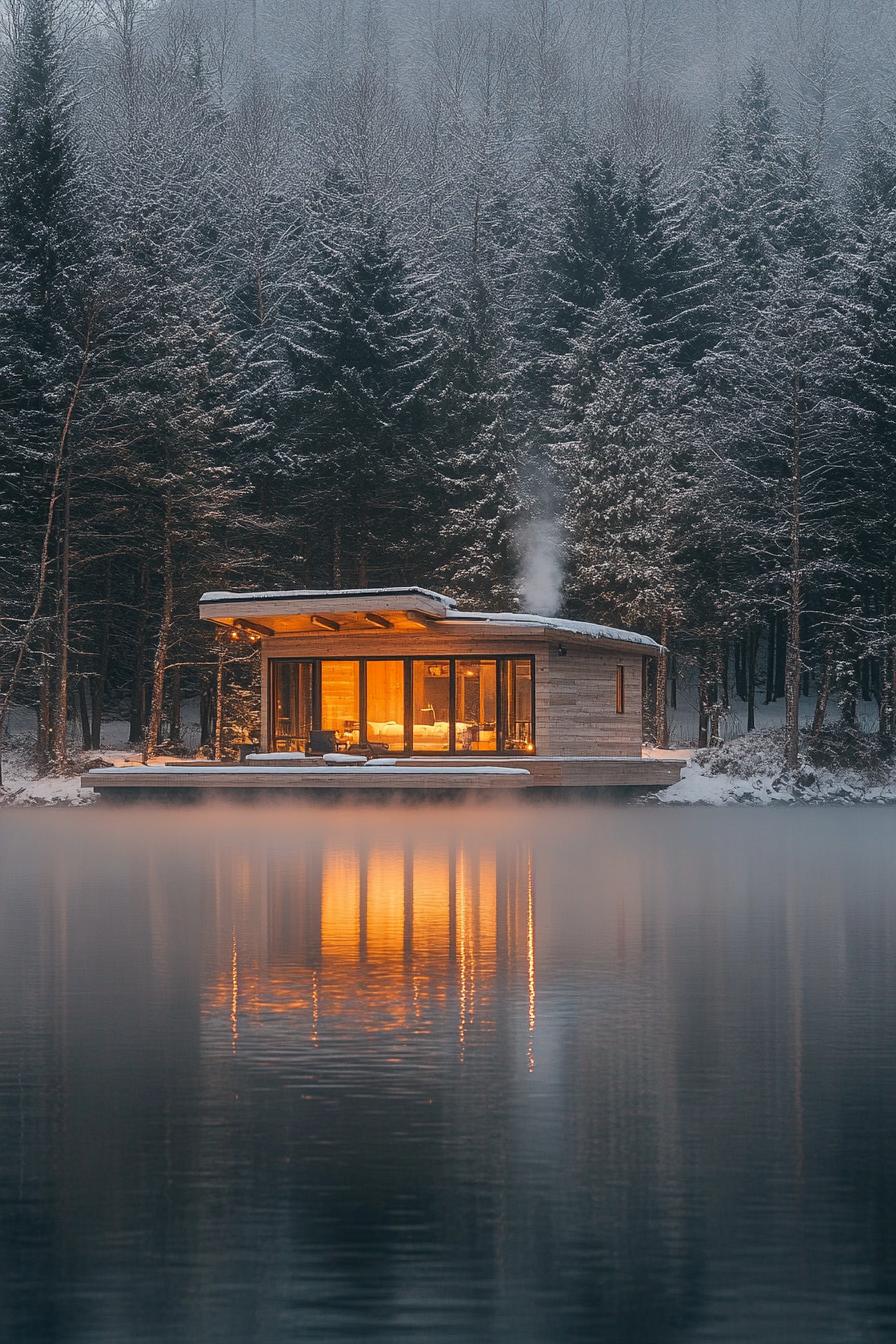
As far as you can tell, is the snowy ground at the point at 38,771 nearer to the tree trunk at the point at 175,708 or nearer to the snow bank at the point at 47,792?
the snow bank at the point at 47,792

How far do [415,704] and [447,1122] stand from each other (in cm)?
3040

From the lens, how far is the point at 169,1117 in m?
7.46

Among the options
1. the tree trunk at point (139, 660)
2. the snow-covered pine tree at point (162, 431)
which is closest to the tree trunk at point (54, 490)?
the snow-covered pine tree at point (162, 431)

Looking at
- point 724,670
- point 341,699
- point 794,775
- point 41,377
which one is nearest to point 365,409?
point 41,377

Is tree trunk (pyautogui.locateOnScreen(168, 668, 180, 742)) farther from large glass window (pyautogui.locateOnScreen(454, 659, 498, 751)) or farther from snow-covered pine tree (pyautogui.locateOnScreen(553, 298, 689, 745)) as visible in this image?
large glass window (pyautogui.locateOnScreen(454, 659, 498, 751))

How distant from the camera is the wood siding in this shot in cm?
3691

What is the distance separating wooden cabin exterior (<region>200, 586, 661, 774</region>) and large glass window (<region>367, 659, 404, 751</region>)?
0.02 metres

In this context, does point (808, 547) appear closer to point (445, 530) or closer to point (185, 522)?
point (445, 530)

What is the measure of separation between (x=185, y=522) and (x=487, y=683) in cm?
1005

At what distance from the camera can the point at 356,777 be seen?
34.0 metres

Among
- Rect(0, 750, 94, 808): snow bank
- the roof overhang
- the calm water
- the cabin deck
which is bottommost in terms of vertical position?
the calm water

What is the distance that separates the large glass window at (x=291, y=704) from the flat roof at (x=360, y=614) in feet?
3.59

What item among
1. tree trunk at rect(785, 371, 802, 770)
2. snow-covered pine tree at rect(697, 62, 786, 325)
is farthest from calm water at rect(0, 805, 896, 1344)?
snow-covered pine tree at rect(697, 62, 786, 325)

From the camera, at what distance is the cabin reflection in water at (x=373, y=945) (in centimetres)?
1011
